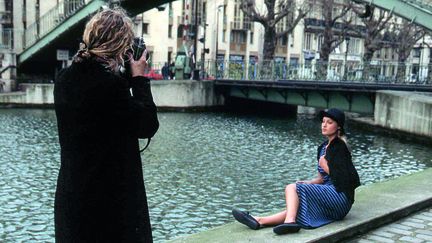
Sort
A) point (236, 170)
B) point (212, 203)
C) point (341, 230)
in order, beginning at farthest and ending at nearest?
point (236, 170) → point (212, 203) → point (341, 230)

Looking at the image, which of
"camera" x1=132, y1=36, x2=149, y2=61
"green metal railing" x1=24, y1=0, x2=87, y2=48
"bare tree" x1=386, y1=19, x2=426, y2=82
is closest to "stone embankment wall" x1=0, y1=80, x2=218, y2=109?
"green metal railing" x1=24, y1=0, x2=87, y2=48

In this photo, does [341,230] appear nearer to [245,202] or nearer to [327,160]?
[327,160]

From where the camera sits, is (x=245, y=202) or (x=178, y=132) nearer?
(x=245, y=202)

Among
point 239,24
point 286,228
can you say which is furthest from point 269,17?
point 286,228

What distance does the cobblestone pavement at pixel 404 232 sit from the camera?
5898 millimetres

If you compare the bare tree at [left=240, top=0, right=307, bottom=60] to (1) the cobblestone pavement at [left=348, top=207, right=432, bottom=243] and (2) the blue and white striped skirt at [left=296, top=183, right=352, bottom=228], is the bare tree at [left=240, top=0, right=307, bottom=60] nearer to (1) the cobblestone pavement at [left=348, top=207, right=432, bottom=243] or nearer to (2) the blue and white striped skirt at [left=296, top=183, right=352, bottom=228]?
(1) the cobblestone pavement at [left=348, top=207, right=432, bottom=243]

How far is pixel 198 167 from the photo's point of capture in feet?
48.6

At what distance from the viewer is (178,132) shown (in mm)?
22812

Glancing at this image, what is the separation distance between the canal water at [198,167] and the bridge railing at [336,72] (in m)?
4.85

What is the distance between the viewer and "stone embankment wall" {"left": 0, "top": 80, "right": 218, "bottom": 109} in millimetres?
31609

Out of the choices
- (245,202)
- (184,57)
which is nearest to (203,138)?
(245,202)

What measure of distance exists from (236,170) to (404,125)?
12.0 metres

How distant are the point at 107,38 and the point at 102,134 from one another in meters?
0.44

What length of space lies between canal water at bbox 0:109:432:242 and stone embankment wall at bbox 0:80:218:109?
3835mm
